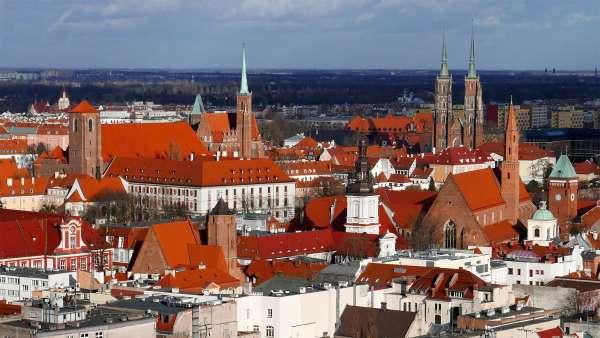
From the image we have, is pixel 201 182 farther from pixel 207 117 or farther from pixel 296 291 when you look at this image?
pixel 296 291

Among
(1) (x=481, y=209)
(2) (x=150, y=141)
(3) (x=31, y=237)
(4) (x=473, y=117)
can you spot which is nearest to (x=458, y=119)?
(4) (x=473, y=117)

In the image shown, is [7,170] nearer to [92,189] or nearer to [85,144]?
[85,144]

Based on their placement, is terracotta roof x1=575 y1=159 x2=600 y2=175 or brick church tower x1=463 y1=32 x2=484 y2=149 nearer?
terracotta roof x1=575 y1=159 x2=600 y2=175

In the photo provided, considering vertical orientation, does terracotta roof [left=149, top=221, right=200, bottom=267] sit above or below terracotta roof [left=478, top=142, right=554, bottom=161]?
below

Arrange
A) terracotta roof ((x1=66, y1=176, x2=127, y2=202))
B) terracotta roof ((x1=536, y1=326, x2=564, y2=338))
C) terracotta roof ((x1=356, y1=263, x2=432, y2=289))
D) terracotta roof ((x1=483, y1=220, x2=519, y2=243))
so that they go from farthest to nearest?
terracotta roof ((x1=66, y1=176, x2=127, y2=202))
terracotta roof ((x1=483, y1=220, x2=519, y2=243))
terracotta roof ((x1=356, y1=263, x2=432, y2=289))
terracotta roof ((x1=536, y1=326, x2=564, y2=338))

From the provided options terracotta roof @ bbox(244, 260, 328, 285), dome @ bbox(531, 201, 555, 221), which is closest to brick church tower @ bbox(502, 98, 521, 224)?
→ dome @ bbox(531, 201, 555, 221)

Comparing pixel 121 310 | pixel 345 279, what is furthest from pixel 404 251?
pixel 121 310

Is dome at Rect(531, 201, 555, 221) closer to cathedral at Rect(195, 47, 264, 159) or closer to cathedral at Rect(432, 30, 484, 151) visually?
cathedral at Rect(195, 47, 264, 159)
